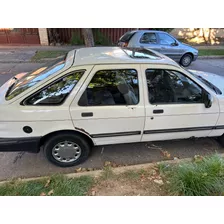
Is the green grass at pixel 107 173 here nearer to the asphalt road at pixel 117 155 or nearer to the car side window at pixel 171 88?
the asphalt road at pixel 117 155

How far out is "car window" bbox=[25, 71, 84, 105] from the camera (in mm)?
2363

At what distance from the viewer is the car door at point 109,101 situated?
2.41m

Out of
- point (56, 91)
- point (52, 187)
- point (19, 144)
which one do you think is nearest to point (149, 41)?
point (56, 91)

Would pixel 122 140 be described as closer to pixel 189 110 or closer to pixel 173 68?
pixel 189 110

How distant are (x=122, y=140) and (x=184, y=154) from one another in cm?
110

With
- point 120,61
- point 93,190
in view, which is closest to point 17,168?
point 93,190

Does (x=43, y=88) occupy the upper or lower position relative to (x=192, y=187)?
upper

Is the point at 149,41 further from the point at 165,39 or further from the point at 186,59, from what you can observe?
the point at 186,59

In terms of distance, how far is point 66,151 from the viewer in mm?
2680

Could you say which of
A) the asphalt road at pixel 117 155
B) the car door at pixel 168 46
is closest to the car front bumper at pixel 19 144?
the asphalt road at pixel 117 155

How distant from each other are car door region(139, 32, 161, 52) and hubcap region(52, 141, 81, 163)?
5921 millimetres

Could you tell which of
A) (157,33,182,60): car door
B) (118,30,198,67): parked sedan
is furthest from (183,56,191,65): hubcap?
(157,33,182,60): car door

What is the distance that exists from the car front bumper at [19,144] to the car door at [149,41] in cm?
618

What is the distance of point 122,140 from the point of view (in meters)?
2.77
